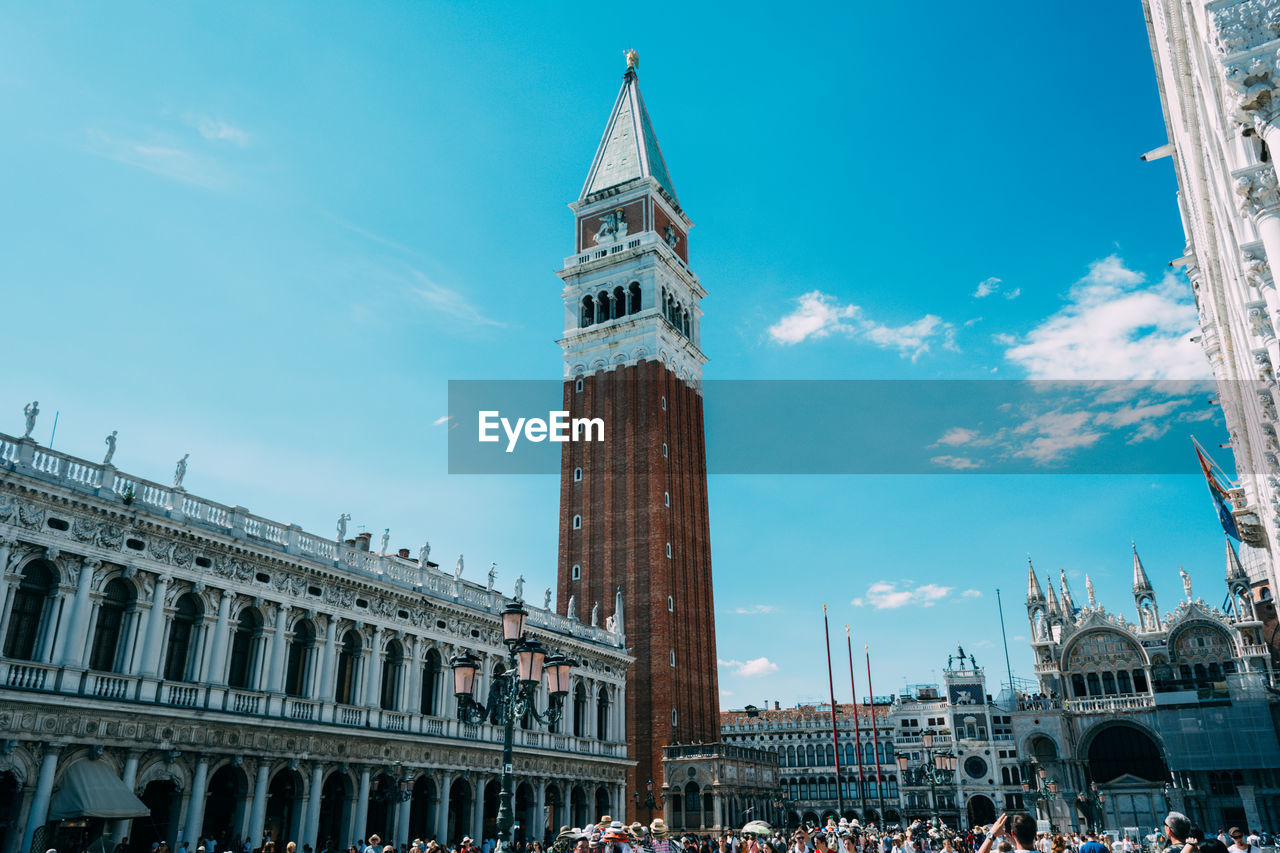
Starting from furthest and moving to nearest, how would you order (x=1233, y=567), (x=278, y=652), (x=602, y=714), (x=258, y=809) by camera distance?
(x=1233, y=567)
(x=602, y=714)
(x=278, y=652)
(x=258, y=809)

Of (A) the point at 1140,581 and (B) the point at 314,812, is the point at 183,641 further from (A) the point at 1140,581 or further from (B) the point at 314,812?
(A) the point at 1140,581

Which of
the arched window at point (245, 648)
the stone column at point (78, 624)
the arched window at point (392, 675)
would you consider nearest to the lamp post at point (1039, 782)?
the arched window at point (392, 675)

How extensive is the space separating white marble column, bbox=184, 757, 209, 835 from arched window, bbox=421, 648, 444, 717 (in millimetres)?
9924

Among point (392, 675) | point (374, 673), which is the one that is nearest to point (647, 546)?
point (392, 675)

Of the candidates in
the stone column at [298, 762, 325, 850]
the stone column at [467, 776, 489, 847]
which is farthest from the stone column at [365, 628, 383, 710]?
the stone column at [467, 776, 489, 847]

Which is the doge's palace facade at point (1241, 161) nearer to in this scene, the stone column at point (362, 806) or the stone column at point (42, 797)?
the stone column at point (42, 797)

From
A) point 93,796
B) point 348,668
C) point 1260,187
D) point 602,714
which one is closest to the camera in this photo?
point 1260,187

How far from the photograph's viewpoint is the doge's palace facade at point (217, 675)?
71.6 feet

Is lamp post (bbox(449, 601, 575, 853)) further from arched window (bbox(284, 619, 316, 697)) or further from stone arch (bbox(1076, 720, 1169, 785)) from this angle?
stone arch (bbox(1076, 720, 1169, 785))

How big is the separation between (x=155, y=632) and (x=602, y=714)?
25400mm

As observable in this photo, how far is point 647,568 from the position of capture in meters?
51.6

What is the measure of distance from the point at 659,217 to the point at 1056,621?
3676 cm

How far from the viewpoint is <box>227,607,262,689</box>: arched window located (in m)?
26.8

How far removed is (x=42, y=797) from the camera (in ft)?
69.0
